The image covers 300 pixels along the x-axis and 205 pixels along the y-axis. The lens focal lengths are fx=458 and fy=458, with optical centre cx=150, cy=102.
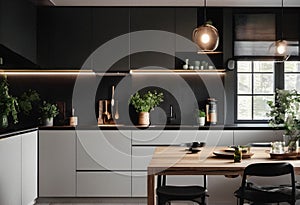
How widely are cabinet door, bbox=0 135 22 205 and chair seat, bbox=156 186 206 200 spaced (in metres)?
1.40

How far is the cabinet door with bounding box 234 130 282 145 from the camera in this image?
213 inches

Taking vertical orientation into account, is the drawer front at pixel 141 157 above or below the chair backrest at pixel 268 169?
below

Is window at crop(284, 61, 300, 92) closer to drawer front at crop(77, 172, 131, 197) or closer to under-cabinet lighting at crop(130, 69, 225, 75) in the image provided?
under-cabinet lighting at crop(130, 69, 225, 75)

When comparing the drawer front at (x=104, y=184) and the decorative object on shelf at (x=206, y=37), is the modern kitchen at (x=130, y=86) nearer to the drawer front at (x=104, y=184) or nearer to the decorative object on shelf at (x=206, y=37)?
the drawer front at (x=104, y=184)

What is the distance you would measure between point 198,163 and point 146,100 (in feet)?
9.46

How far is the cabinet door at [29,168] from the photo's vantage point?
4.73 metres

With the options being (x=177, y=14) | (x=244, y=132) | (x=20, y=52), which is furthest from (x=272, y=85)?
(x=20, y=52)

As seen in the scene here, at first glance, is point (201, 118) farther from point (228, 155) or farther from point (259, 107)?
point (228, 155)

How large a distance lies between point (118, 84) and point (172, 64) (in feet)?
2.66

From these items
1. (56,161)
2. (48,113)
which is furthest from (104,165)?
(48,113)

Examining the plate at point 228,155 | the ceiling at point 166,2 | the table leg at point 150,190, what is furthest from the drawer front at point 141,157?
the table leg at point 150,190

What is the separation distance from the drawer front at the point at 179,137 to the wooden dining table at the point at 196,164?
169 centimetres

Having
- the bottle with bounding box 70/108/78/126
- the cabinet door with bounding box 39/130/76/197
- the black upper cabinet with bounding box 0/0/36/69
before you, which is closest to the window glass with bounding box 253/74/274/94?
the bottle with bounding box 70/108/78/126

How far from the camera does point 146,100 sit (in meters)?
6.03
